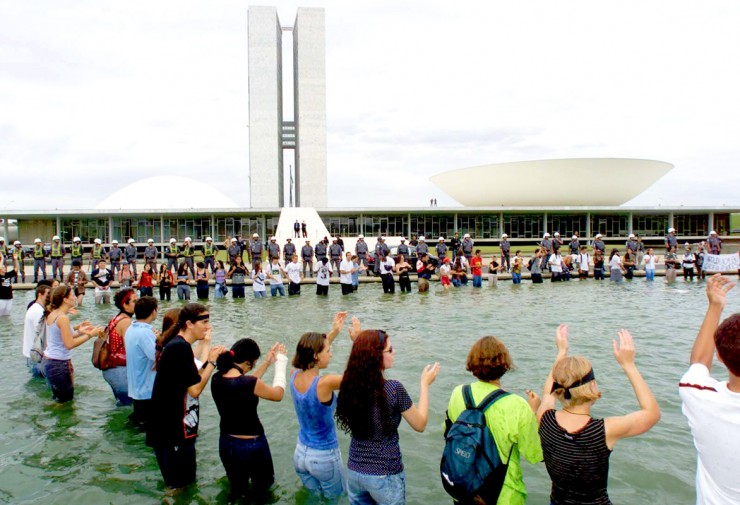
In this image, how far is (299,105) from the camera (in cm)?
5228

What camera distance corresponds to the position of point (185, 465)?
13.7 feet

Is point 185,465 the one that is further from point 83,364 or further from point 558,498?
point 83,364

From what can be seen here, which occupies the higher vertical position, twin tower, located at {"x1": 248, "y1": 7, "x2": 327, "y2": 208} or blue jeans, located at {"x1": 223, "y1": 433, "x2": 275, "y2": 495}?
twin tower, located at {"x1": 248, "y1": 7, "x2": 327, "y2": 208}

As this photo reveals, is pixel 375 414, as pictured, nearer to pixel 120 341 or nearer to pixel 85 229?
pixel 120 341

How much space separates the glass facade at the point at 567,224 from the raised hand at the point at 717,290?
4400cm

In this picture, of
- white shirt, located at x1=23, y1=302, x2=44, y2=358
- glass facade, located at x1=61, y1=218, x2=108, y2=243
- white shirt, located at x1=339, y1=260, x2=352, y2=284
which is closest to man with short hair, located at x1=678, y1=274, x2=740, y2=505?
white shirt, located at x1=23, y1=302, x2=44, y2=358

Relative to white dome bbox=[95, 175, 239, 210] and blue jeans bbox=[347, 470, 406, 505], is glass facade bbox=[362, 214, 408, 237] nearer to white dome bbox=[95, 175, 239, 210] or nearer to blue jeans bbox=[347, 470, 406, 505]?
white dome bbox=[95, 175, 239, 210]

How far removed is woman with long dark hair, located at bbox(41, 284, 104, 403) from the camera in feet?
18.4

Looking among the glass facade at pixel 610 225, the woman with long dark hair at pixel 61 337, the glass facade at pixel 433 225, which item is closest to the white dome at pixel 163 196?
the glass facade at pixel 433 225

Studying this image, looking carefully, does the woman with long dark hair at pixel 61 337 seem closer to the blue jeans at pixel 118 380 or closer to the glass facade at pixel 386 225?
the blue jeans at pixel 118 380

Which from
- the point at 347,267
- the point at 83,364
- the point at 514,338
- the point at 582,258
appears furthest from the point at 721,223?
the point at 83,364

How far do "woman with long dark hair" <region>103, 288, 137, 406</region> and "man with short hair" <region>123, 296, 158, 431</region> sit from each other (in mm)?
395

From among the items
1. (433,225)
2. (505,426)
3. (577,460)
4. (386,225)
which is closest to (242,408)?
(505,426)

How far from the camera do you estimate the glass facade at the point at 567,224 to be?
45.2 meters
